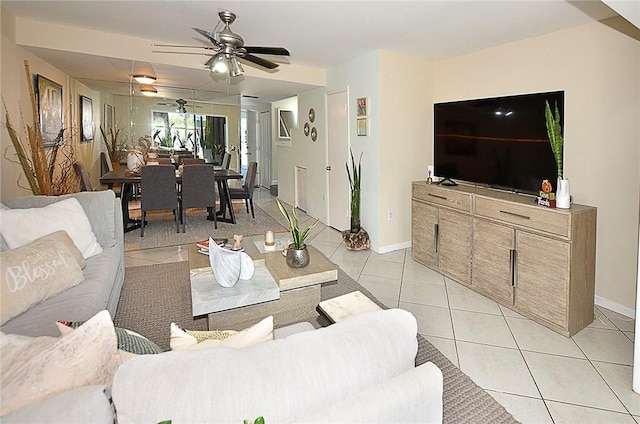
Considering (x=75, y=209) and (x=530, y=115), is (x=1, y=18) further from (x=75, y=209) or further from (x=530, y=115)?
(x=530, y=115)

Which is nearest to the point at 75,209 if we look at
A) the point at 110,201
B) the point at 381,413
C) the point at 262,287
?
the point at 110,201

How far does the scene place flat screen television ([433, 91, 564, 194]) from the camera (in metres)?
3.06

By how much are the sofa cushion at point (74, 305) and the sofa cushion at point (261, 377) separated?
130 centimetres

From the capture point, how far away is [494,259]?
318 centimetres

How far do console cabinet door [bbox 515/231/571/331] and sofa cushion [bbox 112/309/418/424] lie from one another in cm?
216

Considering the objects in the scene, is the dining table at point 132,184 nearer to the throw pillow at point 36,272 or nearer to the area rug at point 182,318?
the area rug at point 182,318

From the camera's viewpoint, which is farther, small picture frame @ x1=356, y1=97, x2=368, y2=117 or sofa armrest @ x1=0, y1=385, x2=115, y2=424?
small picture frame @ x1=356, y1=97, x2=368, y2=117

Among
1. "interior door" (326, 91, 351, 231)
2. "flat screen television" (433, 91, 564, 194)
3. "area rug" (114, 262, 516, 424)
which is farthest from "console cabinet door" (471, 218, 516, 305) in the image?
"interior door" (326, 91, 351, 231)

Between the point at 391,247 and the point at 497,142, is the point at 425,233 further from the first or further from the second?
the point at 497,142

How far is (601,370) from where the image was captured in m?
2.25

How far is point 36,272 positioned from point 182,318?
113cm

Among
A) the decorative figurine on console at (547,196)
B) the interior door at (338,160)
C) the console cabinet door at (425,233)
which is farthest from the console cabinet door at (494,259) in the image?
the interior door at (338,160)

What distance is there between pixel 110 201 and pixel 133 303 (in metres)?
0.85

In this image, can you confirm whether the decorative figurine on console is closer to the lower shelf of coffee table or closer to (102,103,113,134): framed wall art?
the lower shelf of coffee table
